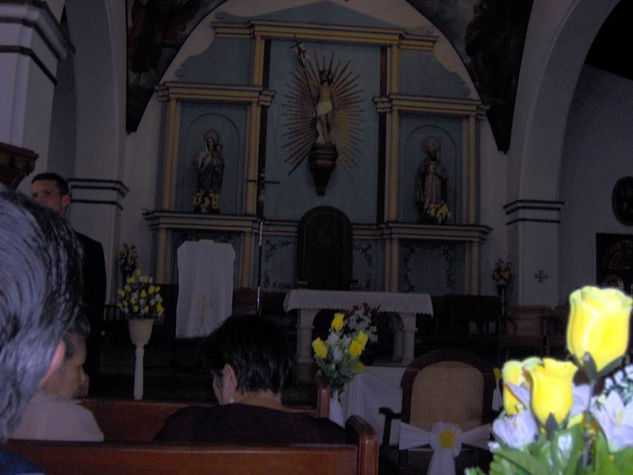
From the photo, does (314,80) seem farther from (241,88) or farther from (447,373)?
(447,373)

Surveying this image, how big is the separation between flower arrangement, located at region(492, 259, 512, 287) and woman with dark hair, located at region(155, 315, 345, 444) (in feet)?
31.1

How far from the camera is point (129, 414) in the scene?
89.9 inches

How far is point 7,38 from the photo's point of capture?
555cm

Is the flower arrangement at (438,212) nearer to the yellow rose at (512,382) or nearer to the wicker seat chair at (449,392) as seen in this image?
the wicker seat chair at (449,392)

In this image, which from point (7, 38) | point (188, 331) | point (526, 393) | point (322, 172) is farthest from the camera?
point (322, 172)

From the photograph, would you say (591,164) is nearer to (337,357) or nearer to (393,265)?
(393,265)

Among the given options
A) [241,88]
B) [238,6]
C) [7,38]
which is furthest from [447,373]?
[238,6]

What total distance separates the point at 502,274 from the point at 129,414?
9.66m

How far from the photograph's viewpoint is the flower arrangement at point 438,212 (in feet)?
37.2

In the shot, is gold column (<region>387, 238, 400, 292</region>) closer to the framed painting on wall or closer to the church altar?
the church altar

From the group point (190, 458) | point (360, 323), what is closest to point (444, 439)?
point (360, 323)

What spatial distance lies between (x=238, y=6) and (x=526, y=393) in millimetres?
12075

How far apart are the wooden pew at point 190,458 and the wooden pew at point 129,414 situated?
787mm

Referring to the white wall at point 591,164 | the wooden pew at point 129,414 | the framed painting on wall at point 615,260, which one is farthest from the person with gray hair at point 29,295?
the framed painting on wall at point 615,260
